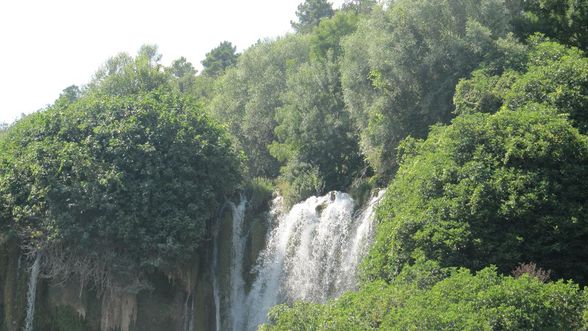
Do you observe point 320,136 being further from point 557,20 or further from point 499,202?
point 499,202

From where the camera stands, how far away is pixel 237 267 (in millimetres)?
30047

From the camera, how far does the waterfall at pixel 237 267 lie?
2909 centimetres

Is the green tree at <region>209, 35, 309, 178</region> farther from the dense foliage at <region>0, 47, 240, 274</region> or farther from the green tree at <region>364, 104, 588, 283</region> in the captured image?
the green tree at <region>364, 104, 588, 283</region>

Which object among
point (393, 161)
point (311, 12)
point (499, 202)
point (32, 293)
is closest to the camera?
point (499, 202)

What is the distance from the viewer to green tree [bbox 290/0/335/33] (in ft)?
217

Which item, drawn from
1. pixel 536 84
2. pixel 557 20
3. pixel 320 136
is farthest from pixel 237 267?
pixel 557 20

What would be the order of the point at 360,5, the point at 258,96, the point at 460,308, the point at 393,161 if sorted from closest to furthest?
the point at 460,308
the point at 393,161
the point at 258,96
the point at 360,5

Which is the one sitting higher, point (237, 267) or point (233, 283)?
point (237, 267)

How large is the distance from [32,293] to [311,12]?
139ft

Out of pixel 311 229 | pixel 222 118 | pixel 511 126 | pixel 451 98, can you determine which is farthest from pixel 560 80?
pixel 222 118

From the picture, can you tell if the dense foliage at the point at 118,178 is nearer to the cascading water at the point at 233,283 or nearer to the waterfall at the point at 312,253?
the cascading water at the point at 233,283

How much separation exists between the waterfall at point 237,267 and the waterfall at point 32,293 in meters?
6.08

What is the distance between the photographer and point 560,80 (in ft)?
78.8

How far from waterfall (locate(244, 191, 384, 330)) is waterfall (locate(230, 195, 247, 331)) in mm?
341
